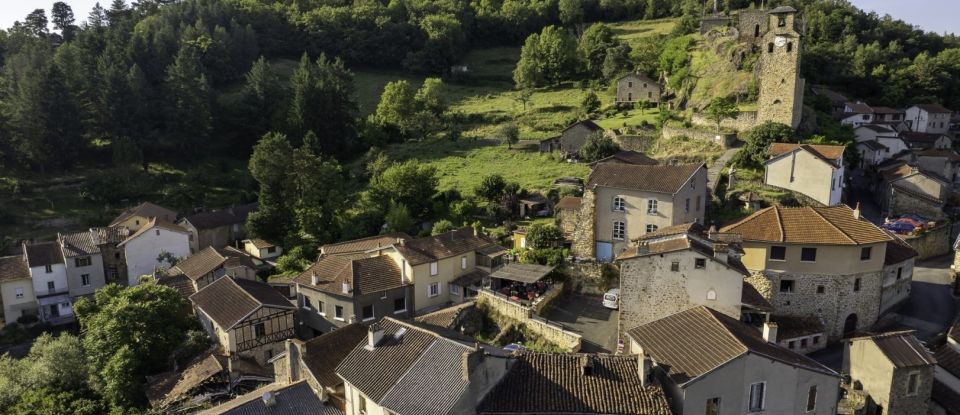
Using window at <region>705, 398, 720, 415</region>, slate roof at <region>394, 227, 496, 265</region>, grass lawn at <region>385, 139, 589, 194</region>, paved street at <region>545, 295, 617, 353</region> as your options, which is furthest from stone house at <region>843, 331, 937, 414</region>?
grass lawn at <region>385, 139, 589, 194</region>

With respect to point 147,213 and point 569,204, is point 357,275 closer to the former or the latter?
point 569,204

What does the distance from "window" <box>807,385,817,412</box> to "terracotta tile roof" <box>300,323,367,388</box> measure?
54.4 feet

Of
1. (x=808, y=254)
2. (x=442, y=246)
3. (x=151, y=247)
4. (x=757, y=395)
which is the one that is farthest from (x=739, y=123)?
(x=151, y=247)

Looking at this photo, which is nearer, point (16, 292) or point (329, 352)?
point (329, 352)

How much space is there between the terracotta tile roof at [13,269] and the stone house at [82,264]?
8.23ft

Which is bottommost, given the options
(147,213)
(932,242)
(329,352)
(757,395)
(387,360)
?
(147,213)

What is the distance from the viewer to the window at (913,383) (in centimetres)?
2329

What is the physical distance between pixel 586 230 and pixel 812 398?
56.1 feet

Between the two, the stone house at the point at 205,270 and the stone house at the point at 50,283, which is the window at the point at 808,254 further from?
the stone house at the point at 50,283

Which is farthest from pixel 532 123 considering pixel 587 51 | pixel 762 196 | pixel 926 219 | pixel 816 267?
pixel 816 267

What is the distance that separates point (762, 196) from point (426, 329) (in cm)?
2663

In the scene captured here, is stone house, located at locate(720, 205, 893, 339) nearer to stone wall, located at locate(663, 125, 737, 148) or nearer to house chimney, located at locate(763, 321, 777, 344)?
house chimney, located at locate(763, 321, 777, 344)

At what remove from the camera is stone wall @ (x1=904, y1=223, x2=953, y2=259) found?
121 ft

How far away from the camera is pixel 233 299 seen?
35.0 m
